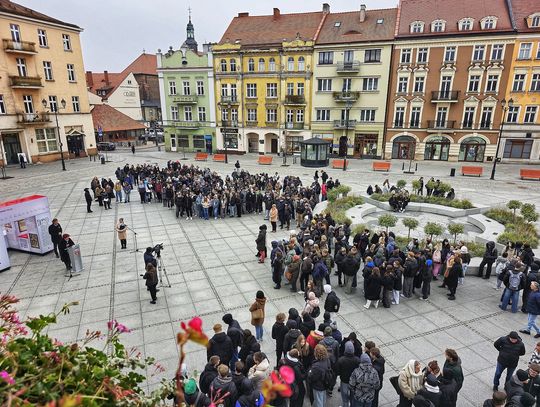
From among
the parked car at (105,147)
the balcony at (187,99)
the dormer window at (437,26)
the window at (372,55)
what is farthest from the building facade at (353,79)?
the parked car at (105,147)

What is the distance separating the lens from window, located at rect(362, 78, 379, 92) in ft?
137

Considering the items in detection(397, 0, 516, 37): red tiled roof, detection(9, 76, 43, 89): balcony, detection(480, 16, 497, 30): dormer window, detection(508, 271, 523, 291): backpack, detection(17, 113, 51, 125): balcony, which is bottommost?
detection(508, 271, 523, 291): backpack

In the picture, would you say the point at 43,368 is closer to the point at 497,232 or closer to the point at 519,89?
the point at 497,232

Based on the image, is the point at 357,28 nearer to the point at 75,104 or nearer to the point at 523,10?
the point at 523,10

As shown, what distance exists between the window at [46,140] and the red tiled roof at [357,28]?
3362 cm

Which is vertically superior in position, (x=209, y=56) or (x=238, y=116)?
(x=209, y=56)

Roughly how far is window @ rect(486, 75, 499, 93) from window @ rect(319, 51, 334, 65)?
683 inches

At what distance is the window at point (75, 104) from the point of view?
4270cm

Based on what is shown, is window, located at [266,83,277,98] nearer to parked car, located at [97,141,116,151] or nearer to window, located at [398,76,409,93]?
window, located at [398,76,409,93]

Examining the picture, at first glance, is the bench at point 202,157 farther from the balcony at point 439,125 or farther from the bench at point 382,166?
the balcony at point 439,125

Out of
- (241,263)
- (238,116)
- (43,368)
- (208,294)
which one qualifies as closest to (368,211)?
(241,263)

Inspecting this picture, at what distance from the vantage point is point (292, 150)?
156 ft

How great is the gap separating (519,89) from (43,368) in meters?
47.0

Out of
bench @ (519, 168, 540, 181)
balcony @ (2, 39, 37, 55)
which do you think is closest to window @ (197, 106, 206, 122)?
balcony @ (2, 39, 37, 55)
